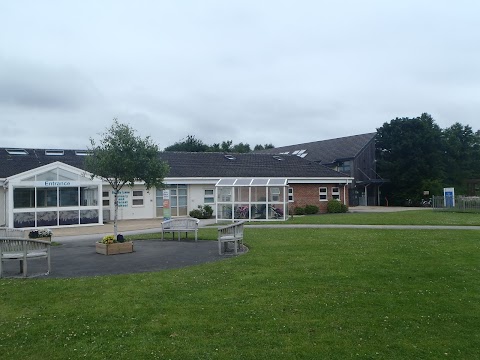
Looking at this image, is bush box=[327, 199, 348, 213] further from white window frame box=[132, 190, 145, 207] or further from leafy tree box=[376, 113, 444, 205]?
leafy tree box=[376, 113, 444, 205]

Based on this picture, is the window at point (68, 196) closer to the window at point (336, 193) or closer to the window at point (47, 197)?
the window at point (47, 197)

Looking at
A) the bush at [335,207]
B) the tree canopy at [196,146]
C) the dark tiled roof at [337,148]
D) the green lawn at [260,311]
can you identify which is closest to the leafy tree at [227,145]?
the tree canopy at [196,146]

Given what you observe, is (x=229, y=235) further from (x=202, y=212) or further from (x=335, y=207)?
(x=335, y=207)

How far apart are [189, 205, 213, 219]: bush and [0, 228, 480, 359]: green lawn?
1976 centimetres

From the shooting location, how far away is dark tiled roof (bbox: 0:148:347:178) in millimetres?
31453

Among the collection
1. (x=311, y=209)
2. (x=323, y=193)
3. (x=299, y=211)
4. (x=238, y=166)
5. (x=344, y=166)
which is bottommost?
(x=299, y=211)

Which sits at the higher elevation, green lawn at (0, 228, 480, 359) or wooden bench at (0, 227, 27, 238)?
wooden bench at (0, 227, 27, 238)

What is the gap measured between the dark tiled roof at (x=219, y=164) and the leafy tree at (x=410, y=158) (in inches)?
657

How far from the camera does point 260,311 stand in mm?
7152

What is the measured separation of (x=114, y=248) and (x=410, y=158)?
44.5 m

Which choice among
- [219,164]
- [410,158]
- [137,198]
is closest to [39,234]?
[137,198]

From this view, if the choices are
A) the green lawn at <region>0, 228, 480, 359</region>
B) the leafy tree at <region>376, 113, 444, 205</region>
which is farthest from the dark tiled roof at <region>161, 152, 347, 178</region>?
the green lawn at <region>0, 228, 480, 359</region>

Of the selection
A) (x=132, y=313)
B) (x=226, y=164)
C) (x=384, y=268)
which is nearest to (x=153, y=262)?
(x=132, y=313)

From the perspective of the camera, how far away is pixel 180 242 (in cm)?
1641
